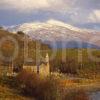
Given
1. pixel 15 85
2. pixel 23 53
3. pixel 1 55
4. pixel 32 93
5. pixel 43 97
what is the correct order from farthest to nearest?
pixel 23 53 < pixel 1 55 < pixel 15 85 < pixel 32 93 < pixel 43 97

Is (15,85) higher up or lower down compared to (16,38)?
lower down

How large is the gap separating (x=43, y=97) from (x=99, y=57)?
3185 inches

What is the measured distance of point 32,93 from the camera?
159 feet

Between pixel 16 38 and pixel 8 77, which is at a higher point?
pixel 16 38

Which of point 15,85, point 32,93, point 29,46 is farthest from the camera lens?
point 29,46

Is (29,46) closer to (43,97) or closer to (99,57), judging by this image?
(99,57)

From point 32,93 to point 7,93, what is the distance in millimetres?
2875

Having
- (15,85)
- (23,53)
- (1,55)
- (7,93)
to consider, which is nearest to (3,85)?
(15,85)

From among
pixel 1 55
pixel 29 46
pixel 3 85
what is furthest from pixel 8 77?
pixel 29 46

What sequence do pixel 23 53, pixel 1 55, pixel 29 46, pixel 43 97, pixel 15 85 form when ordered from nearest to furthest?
1. pixel 43 97
2. pixel 15 85
3. pixel 1 55
4. pixel 23 53
5. pixel 29 46

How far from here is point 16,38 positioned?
123250 mm

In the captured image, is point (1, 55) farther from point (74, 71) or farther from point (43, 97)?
point (43, 97)

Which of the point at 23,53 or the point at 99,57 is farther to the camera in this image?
the point at 99,57

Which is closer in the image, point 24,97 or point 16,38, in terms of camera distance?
point 24,97
